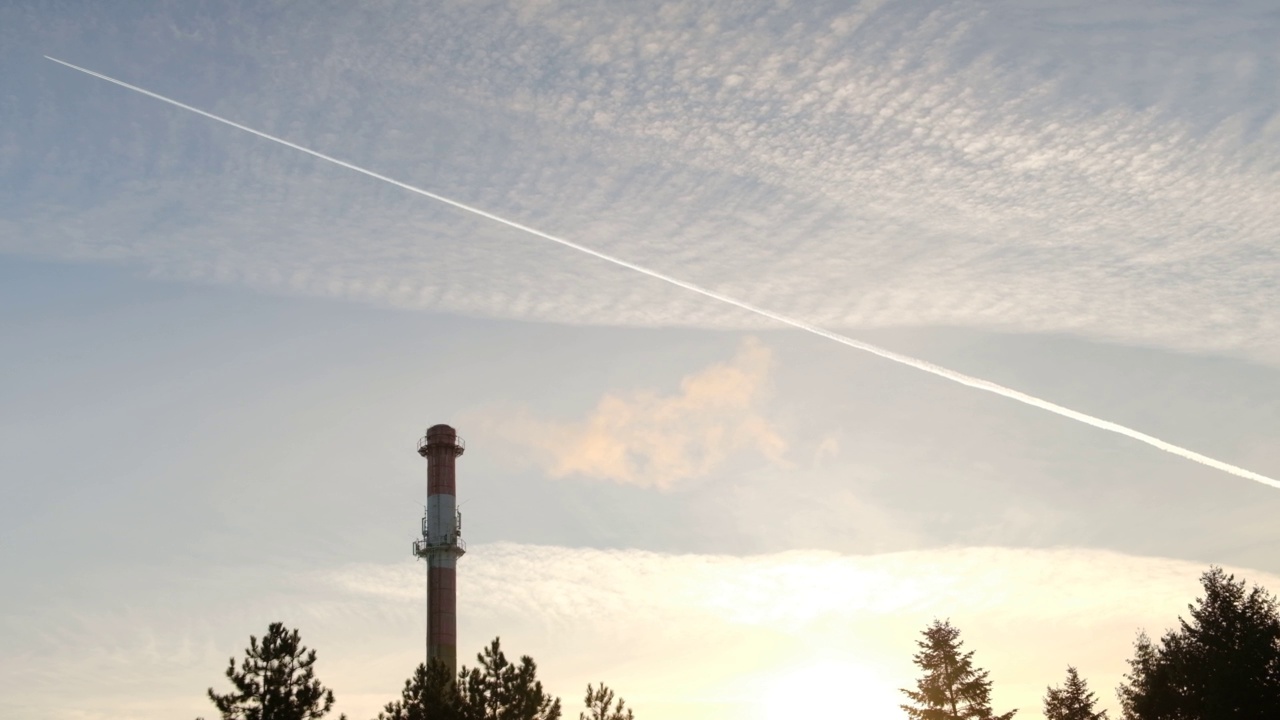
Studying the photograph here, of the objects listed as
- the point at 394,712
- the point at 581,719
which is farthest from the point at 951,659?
the point at 394,712

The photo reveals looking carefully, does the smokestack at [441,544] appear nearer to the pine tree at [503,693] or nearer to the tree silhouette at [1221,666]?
the pine tree at [503,693]

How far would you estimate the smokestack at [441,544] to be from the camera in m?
85.1

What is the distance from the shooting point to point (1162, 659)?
71.8 m

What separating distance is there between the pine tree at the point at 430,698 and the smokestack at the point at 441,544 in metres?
27.6

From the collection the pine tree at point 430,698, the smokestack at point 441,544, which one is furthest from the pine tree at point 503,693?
the smokestack at point 441,544

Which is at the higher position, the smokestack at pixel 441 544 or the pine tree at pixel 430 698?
the smokestack at pixel 441 544

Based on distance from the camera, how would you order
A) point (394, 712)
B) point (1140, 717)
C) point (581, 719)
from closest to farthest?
point (394, 712), point (581, 719), point (1140, 717)

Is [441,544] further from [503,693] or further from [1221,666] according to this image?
[1221,666]

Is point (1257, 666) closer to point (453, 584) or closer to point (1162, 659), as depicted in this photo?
point (1162, 659)

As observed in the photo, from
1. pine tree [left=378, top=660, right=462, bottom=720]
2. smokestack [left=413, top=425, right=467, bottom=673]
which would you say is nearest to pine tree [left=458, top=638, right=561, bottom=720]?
pine tree [left=378, top=660, right=462, bottom=720]

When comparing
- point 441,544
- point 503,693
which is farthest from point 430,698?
point 441,544

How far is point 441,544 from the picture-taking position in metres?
87.7

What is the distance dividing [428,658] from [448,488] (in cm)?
1498

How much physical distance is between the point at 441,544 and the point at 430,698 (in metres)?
35.6
